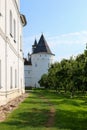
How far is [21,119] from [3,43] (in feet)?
27.8

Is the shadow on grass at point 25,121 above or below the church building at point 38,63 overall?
below

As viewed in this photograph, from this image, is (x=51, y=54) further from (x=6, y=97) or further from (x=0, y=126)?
(x=0, y=126)

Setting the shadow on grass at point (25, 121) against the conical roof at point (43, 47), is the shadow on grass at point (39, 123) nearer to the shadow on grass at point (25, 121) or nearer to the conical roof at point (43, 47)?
the shadow on grass at point (25, 121)

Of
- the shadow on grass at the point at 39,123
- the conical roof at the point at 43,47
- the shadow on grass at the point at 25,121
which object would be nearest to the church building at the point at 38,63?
the conical roof at the point at 43,47

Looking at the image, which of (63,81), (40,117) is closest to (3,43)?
(40,117)

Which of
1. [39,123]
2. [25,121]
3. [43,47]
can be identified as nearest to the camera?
[39,123]

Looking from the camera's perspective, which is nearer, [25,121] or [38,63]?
[25,121]

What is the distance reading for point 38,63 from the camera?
118750 mm

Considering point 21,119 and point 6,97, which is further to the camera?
point 6,97

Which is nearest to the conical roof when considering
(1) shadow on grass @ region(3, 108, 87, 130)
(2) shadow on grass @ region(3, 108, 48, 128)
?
(2) shadow on grass @ region(3, 108, 48, 128)

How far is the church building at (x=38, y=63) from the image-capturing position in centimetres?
11575

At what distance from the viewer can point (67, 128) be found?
14.5 metres

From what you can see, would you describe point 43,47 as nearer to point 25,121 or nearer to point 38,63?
point 38,63

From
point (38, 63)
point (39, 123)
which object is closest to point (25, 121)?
point (39, 123)
